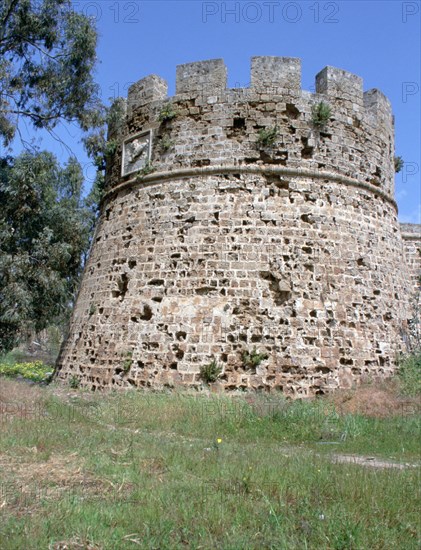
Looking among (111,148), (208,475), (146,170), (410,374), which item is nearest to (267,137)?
(146,170)

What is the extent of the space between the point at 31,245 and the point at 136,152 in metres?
6.85

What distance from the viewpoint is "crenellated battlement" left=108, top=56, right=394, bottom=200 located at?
10.7 metres

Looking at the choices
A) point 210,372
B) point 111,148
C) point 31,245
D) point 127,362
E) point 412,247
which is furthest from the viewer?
point 31,245

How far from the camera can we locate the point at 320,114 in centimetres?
1081

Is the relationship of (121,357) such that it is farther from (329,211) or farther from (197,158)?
(329,211)

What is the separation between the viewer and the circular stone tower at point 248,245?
384 inches

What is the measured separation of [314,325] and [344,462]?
423cm

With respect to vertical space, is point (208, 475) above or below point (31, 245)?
below

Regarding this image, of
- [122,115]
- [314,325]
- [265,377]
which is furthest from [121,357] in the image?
[122,115]

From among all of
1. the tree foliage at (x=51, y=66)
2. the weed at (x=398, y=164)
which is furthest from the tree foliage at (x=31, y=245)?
the weed at (x=398, y=164)

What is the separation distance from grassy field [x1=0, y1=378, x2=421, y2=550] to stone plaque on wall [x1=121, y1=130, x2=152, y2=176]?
5022 millimetres

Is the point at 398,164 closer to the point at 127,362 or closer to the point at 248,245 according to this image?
the point at 248,245

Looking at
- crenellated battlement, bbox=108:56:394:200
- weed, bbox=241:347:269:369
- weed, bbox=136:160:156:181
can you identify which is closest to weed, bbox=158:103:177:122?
crenellated battlement, bbox=108:56:394:200

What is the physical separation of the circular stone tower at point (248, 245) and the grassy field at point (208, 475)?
3.77ft
